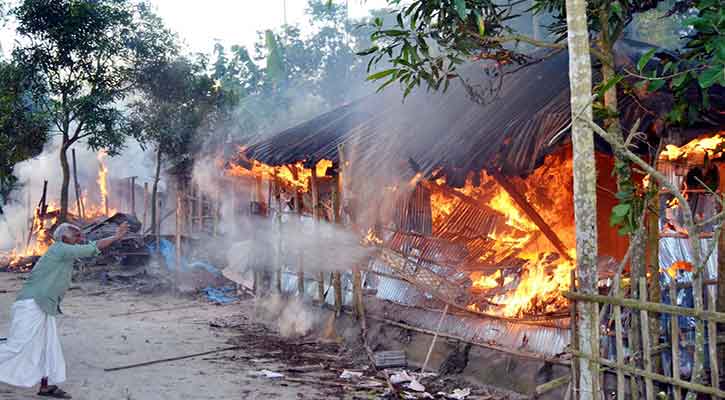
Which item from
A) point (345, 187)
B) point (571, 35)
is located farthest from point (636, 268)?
point (345, 187)

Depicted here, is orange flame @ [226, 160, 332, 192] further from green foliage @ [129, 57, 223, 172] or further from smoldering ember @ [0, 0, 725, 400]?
green foliage @ [129, 57, 223, 172]

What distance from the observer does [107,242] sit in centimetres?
759

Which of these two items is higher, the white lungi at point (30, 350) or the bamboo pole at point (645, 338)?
the bamboo pole at point (645, 338)

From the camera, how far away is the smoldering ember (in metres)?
5.14

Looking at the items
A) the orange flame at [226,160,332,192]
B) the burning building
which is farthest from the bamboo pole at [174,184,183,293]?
the burning building

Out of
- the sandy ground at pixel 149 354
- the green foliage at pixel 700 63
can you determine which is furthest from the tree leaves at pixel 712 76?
the sandy ground at pixel 149 354

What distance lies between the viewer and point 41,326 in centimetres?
734

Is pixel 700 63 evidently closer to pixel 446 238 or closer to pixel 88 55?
pixel 446 238

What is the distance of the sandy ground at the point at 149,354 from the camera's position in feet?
25.4

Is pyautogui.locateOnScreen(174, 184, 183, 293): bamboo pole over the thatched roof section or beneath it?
beneath

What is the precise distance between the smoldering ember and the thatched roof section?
1.8 inches

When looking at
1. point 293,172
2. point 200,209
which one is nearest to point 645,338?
point 293,172

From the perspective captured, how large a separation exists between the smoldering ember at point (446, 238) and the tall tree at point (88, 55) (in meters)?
0.08

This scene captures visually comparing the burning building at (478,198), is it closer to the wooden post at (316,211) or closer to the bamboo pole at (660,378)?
the wooden post at (316,211)
